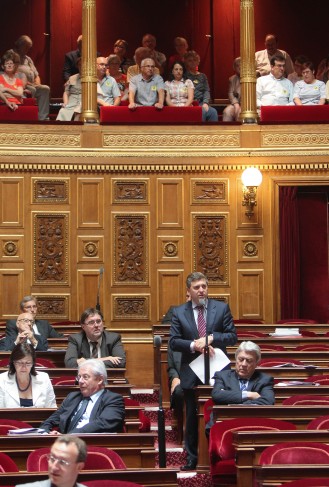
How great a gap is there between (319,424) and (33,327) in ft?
14.1

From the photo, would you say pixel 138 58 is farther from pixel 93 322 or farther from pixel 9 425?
pixel 9 425

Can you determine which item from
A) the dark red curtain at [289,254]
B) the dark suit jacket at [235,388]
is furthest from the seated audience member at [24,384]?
the dark red curtain at [289,254]

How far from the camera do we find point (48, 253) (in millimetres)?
14109

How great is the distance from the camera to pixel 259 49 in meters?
18.2

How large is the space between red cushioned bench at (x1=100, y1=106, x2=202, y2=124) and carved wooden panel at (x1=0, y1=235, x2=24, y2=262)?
1.90m

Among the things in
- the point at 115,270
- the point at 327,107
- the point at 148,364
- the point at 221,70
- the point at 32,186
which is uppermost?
the point at 221,70

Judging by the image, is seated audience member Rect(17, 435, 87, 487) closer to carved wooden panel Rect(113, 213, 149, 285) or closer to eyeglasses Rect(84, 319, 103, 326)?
eyeglasses Rect(84, 319, 103, 326)

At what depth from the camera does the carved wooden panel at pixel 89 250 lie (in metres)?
14.2

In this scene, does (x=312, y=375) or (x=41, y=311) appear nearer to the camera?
(x=312, y=375)

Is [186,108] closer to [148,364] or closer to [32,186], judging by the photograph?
[32,186]

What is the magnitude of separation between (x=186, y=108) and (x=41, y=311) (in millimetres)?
3190

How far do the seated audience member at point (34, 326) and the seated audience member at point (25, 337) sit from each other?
47 millimetres

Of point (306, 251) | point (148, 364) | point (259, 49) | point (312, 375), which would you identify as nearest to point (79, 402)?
point (312, 375)

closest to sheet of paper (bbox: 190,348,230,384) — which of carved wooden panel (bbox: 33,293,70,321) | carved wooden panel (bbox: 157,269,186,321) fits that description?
carved wooden panel (bbox: 157,269,186,321)
